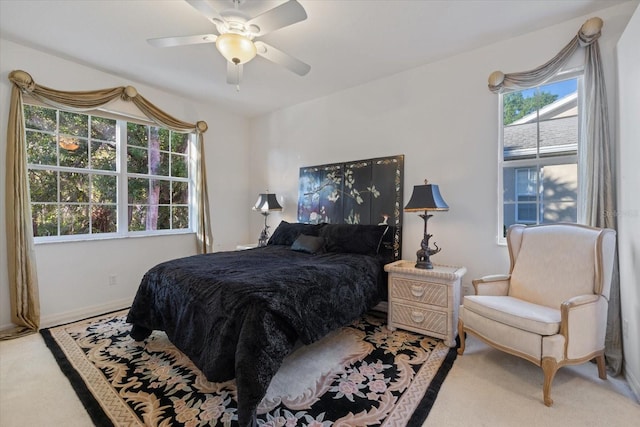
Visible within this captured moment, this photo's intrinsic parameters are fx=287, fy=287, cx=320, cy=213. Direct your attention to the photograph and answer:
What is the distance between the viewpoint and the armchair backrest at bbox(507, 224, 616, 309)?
6.37 ft

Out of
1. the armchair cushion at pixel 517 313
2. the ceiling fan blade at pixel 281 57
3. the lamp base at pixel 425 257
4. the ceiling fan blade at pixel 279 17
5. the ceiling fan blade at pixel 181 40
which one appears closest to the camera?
the ceiling fan blade at pixel 279 17

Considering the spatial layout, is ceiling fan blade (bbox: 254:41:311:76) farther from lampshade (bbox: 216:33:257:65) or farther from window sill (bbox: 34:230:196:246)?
window sill (bbox: 34:230:196:246)

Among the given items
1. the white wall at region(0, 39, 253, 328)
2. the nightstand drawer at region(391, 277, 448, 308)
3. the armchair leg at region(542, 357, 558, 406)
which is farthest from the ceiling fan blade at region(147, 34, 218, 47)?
the armchair leg at region(542, 357, 558, 406)

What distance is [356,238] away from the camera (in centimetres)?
317

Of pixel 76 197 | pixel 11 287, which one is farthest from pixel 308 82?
pixel 11 287

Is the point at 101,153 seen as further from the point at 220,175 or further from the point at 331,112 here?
the point at 331,112

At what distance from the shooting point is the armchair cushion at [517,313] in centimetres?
179

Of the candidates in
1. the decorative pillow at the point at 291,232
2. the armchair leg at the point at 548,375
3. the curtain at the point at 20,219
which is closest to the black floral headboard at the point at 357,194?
the decorative pillow at the point at 291,232

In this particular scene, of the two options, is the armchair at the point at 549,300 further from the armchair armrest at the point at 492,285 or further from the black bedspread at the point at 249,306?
the black bedspread at the point at 249,306

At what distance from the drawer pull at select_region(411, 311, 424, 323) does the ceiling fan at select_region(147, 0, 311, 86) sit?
2298 mm

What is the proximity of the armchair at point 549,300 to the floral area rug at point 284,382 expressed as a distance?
19.6 inches

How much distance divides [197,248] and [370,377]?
3.21 meters

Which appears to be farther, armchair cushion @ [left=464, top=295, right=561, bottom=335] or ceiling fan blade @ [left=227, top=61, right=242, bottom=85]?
ceiling fan blade @ [left=227, top=61, right=242, bottom=85]

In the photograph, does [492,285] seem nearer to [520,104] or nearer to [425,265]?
[425,265]
